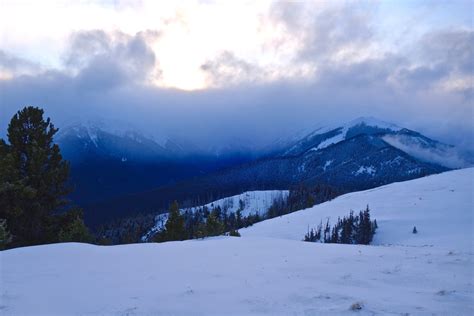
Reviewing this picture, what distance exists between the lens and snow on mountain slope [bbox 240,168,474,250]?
200 ft

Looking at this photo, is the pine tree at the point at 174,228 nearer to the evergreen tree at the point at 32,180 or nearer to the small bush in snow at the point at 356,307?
the evergreen tree at the point at 32,180

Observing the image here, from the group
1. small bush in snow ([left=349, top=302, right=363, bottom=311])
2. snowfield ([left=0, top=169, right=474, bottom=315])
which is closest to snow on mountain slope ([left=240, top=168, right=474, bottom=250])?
snowfield ([left=0, top=169, right=474, bottom=315])

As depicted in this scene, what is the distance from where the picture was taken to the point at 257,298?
32.6ft

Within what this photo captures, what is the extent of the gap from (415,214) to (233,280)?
76046mm

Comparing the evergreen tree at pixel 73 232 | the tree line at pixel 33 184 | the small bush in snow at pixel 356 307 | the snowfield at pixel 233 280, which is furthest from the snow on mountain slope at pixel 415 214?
the tree line at pixel 33 184

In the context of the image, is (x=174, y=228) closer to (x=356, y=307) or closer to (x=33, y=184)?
(x=33, y=184)

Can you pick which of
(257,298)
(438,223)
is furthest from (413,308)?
(438,223)

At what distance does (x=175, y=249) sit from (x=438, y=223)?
64735 millimetres

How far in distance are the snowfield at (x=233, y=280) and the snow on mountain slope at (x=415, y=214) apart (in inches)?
1479

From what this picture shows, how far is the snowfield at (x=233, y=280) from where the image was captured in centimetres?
927

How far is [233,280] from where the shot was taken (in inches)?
463

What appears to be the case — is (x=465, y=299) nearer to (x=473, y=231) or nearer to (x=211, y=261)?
(x=211, y=261)

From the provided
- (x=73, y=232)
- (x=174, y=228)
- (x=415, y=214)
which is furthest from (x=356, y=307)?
(x=415, y=214)

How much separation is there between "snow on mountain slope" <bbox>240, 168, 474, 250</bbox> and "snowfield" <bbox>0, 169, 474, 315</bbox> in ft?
123
